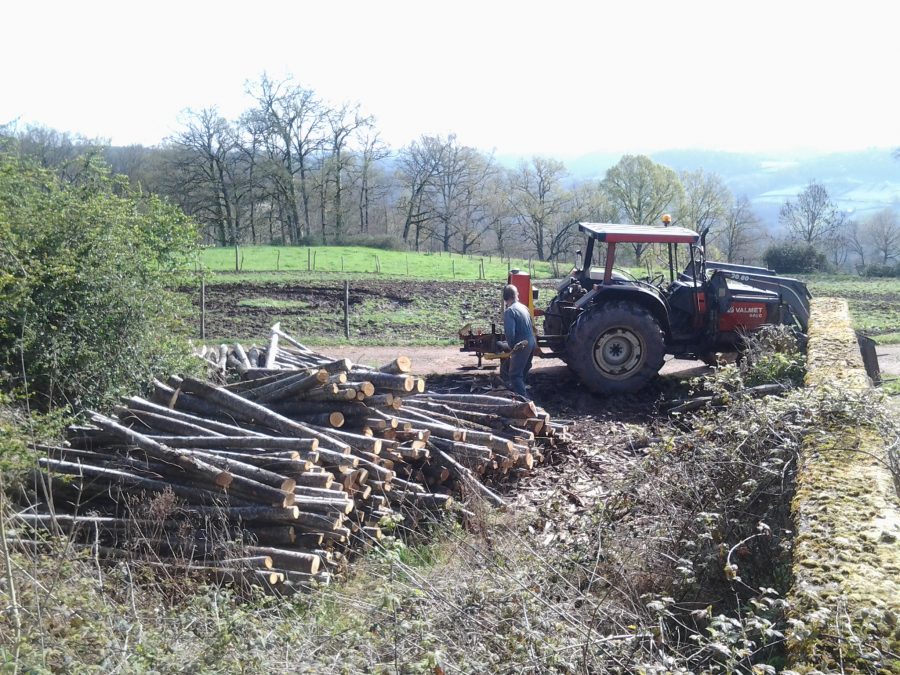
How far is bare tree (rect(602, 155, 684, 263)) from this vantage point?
160 ft

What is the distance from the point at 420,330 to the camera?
60.2 ft

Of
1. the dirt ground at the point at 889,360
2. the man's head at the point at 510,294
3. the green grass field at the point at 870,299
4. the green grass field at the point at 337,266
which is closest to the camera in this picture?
the man's head at the point at 510,294

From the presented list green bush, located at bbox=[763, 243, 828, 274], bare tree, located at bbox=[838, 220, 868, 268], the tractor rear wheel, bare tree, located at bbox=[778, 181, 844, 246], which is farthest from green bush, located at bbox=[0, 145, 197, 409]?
bare tree, located at bbox=[838, 220, 868, 268]

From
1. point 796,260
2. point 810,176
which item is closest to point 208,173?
point 796,260

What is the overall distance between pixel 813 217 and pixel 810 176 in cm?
11608

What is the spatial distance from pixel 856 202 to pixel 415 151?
95.8m

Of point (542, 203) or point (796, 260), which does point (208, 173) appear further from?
point (796, 260)

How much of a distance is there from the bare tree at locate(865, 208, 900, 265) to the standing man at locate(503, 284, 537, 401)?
2154 inches

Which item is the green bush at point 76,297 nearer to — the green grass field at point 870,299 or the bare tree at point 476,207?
the green grass field at point 870,299

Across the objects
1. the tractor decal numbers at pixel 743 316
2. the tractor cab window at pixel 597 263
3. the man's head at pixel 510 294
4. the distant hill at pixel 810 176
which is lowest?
the tractor decal numbers at pixel 743 316

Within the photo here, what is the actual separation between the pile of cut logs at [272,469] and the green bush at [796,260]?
33.6 metres

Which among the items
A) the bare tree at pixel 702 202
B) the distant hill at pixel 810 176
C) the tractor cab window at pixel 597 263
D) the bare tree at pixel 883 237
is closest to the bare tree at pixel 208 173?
the bare tree at pixel 702 202

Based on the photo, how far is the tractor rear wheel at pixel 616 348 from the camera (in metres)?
10.4

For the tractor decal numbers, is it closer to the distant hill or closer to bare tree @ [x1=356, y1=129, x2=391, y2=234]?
bare tree @ [x1=356, y1=129, x2=391, y2=234]
